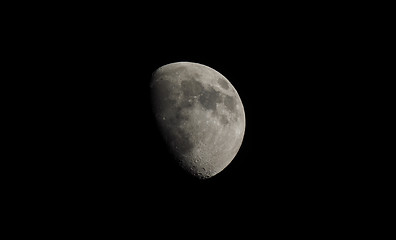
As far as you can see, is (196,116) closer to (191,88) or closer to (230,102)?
(191,88)

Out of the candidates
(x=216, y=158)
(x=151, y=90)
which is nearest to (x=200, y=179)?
(x=216, y=158)

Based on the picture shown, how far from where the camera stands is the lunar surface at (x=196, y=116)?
414 centimetres

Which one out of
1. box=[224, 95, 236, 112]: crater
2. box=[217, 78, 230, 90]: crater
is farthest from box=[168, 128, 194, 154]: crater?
box=[217, 78, 230, 90]: crater

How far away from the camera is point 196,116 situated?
415 cm

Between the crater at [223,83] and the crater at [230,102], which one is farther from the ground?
the crater at [223,83]

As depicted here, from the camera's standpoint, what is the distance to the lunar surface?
163 inches

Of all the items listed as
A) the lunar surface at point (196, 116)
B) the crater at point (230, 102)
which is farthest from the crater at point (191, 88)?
the crater at point (230, 102)

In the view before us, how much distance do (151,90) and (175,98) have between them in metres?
0.40

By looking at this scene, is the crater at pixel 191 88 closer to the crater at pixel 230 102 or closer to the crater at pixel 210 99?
the crater at pixel 210 99

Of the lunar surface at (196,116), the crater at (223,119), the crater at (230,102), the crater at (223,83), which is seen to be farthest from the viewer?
the crater at (223,83)

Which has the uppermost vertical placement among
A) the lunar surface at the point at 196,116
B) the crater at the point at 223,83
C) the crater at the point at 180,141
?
the crater at the point at 223,83

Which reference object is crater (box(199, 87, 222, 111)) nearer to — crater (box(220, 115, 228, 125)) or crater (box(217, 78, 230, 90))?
crater (box(220, 115, 228, 125))

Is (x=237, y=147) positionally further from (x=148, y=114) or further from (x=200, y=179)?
(x=148, y=114)

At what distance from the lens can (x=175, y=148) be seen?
4.21m
